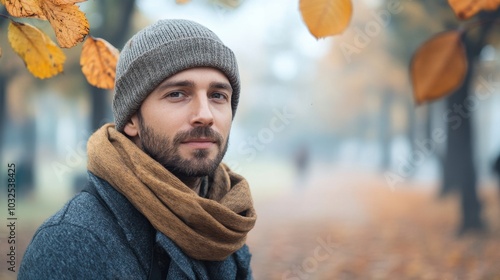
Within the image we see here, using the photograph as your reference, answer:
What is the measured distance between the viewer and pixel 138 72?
5.67ft

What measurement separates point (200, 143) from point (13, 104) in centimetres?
662

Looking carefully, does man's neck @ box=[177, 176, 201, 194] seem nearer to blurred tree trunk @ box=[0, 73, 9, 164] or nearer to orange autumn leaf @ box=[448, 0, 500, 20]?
orange autumn leaf @ box=[448, 0, 500, 20]

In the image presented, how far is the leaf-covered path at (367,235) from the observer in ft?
22.4

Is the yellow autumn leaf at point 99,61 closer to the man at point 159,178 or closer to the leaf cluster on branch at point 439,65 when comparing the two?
the man at point 159,178

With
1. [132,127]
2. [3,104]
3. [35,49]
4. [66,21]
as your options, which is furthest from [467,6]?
[3,104]

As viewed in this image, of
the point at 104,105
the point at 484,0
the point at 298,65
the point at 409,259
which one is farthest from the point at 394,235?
the point at 484,0

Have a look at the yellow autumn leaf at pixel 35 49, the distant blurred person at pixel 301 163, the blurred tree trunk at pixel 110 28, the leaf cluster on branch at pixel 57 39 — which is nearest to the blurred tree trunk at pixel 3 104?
the blurred tree trunk at pixel 110 28

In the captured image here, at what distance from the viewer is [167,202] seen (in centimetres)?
161

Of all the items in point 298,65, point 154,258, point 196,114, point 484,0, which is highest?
point 484,0

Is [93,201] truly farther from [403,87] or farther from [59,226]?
[403,87]

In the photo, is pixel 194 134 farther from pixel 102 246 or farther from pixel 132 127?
pixel 102 246

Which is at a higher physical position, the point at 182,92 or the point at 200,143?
the point at 182,92

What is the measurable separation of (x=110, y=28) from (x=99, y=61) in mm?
5991

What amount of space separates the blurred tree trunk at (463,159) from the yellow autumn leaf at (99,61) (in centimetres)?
708
